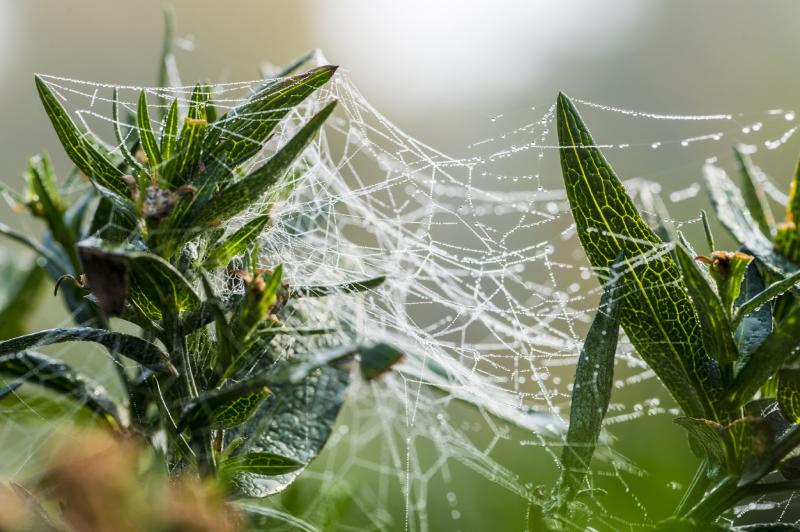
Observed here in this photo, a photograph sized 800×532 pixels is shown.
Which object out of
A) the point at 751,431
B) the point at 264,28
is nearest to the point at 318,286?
the point at 751,431

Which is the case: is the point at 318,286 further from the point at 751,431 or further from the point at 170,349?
the point at 751,431

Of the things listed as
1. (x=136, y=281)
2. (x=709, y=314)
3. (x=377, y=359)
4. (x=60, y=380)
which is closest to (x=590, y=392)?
(x=709, y=314)

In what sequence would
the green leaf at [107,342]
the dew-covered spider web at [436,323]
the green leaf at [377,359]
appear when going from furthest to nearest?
the dew-covered spider web at [436,323] → the green leaf at [107,342] → the green leaf at [377,359]

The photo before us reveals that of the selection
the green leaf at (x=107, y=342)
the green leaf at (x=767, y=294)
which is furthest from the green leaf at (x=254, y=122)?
the green leaf at (x=767, y=294)

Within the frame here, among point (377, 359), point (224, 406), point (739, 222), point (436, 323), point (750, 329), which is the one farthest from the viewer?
point (436, 323)

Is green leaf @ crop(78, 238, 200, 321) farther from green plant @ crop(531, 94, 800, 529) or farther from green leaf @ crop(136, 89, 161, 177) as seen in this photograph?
green plant @ crop(531, 94, 800, 529)

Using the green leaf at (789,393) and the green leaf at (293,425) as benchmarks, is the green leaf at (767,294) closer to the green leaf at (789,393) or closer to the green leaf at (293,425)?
the green leaf at (789,393)

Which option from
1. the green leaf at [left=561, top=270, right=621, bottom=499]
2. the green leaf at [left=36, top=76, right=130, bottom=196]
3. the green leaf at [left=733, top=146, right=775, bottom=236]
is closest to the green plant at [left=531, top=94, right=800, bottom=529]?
the green leaf at [left=561, top=270, right=621, bottom=499]

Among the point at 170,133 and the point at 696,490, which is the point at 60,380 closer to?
the point at 170,133
